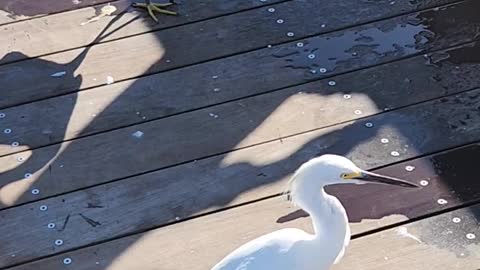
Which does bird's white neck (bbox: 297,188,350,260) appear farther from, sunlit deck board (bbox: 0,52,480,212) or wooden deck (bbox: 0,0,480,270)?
sunlit deck board (bbox: 0,52,480,212)

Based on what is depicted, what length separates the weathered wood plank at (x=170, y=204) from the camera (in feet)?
8.13

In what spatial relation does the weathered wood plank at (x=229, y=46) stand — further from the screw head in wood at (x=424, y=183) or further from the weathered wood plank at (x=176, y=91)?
the screw head in wood at (x=424, y=183)

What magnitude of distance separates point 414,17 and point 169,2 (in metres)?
0.76

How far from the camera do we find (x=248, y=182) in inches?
102

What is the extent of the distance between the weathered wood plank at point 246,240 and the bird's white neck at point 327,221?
0.89 ft

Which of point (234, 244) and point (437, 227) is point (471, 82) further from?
point (234, 244)

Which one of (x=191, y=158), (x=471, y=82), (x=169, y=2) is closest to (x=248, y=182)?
(x=191, y=158)

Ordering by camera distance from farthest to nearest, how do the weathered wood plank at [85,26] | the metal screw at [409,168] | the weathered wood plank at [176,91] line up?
the weathered wood plank at [85,26]
the weathered wood plank at [176,91]
the metal screw at [409,168]

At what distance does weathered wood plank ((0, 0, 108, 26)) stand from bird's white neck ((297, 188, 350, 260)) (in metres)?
1.49

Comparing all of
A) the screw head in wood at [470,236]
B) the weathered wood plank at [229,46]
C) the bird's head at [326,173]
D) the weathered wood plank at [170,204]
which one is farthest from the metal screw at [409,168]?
the bird's head at [326,173]

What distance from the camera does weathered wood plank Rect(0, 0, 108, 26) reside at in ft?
10.8

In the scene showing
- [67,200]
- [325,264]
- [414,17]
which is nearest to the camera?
[325,264]

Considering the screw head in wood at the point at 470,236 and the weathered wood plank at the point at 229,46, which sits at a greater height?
the weathered wood plank at the point at 229,46

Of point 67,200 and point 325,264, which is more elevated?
point 325,264
